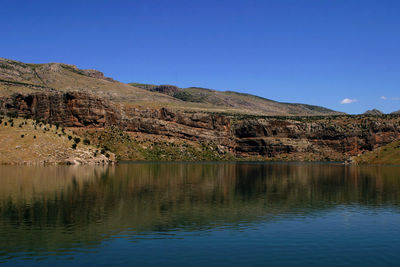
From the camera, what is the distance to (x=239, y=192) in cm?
6144

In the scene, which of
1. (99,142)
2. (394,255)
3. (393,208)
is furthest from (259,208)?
(99,142)

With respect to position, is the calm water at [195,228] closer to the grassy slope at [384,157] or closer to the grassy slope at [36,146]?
the grassy slope at [36,146]

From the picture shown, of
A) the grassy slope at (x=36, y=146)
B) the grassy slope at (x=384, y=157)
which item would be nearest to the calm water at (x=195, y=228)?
the grassy slope at (x=36, y=146)

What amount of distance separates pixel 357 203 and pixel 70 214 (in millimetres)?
35689

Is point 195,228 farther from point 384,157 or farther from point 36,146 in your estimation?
point 384,157

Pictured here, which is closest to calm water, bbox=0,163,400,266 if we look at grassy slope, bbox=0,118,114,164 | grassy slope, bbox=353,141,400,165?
grassy slope, bbox=0,118,114,164

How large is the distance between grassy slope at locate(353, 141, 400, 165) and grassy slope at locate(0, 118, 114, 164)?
4430 inches

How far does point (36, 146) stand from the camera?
433 ft

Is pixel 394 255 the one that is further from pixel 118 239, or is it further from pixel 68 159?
pixel 68 159

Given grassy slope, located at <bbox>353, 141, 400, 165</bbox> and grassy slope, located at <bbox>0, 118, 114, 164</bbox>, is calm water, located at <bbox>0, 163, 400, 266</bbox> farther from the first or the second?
grassy slope, located at <bbox>353, 141, 400, 165</bbox>

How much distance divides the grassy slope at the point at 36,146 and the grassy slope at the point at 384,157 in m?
113

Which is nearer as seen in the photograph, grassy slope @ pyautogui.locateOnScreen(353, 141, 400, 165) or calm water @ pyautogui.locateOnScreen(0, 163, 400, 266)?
calm water @ pyautogui.locateOnScreen(0, 163, 400, 266)

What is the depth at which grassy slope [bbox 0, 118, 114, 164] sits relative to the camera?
127m

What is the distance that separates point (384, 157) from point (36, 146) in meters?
139
